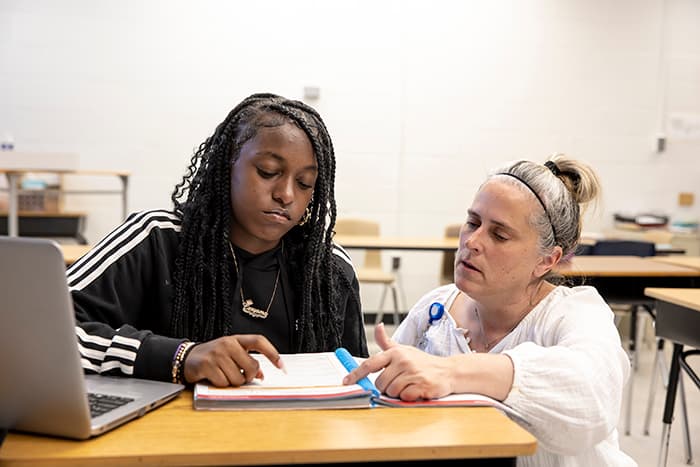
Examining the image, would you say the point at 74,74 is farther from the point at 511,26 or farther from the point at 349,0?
the point at 511,26

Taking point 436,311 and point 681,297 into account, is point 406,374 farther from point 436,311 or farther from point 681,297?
point 681,297

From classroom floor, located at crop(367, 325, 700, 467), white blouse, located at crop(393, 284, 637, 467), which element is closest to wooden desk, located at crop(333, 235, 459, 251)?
classroom floor, located at crop(367, 325, 700, 467)

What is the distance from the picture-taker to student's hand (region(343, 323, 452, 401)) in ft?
3.61

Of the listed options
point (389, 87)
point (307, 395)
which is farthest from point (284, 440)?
point (389, 87)

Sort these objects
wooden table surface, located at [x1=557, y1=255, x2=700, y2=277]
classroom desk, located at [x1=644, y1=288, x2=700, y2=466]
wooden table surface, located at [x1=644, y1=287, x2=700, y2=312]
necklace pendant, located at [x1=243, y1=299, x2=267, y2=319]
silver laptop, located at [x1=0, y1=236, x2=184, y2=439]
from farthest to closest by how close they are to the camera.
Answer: wooden table surface, located at [x1=557, y1=255, x2=700, y2=277]
classroom desk, located at [x1=644, y1=288, x2=700, y2=466]
wooden table surface, located at [x1=644, y1=287, x2=700, y2=312]
necklace pendant, located at [x1=243, y1=299, x2=267, y2=319]
silver laptop, located at [x1=0, y1=236, x2=184, y2=439]

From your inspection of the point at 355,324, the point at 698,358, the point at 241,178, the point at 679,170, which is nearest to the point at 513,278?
the point at 355,324

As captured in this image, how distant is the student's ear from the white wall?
4513mm

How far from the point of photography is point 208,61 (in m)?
5.90

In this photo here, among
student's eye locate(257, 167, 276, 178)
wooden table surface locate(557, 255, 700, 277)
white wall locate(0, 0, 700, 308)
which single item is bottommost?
wooden table surface locate(557, 255, 700, 277)

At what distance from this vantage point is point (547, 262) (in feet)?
4.91

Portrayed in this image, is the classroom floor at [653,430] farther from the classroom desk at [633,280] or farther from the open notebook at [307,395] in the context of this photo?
the open notebook at [307,395]

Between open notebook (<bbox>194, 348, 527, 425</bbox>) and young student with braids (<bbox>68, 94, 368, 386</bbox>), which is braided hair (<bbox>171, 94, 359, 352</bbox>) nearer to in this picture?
young student with braids (<bbox>68, 94, 368, 386</bbox>)

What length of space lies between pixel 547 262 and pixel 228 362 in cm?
70

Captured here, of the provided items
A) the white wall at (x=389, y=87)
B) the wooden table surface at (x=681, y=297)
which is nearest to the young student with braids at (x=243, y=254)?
the wooden table surface at (x=681, y=297)
